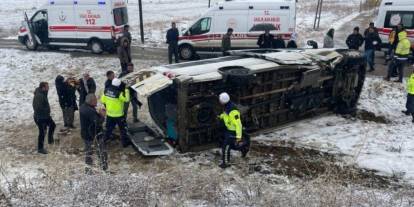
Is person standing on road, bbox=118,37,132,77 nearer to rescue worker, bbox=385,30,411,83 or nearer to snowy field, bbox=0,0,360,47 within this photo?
snowy field, bbox=0,0,360,47

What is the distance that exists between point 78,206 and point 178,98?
301 centimetres

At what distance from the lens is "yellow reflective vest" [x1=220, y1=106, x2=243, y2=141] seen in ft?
24.6

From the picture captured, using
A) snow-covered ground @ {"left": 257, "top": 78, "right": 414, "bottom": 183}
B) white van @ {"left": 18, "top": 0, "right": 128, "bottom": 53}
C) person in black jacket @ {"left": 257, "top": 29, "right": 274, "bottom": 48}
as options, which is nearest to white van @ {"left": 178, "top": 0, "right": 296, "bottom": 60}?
person in black jacket @ {"left": 257, "top": 29, "right": 274, "bottom": 48}

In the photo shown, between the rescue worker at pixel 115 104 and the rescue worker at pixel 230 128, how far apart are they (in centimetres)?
223

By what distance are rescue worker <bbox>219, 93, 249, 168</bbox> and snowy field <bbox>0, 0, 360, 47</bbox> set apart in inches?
501

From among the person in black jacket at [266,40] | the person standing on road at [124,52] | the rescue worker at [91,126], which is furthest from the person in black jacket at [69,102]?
the person in black jacket at [266,40]

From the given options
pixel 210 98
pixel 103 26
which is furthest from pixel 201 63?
pixel 103 26

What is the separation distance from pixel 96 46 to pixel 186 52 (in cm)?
416

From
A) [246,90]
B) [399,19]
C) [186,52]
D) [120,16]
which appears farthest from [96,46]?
[399,19]

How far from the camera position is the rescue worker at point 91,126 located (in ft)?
24.5

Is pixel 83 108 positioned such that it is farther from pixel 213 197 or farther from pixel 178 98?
pixel 213 197

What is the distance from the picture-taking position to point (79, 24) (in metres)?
17.2

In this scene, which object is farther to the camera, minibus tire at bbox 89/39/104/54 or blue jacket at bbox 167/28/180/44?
minibus tire at bbox 89/39/104/54

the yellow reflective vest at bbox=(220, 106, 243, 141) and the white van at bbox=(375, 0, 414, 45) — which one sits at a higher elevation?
the white van at bbox=(375, 0, 414, 45)
